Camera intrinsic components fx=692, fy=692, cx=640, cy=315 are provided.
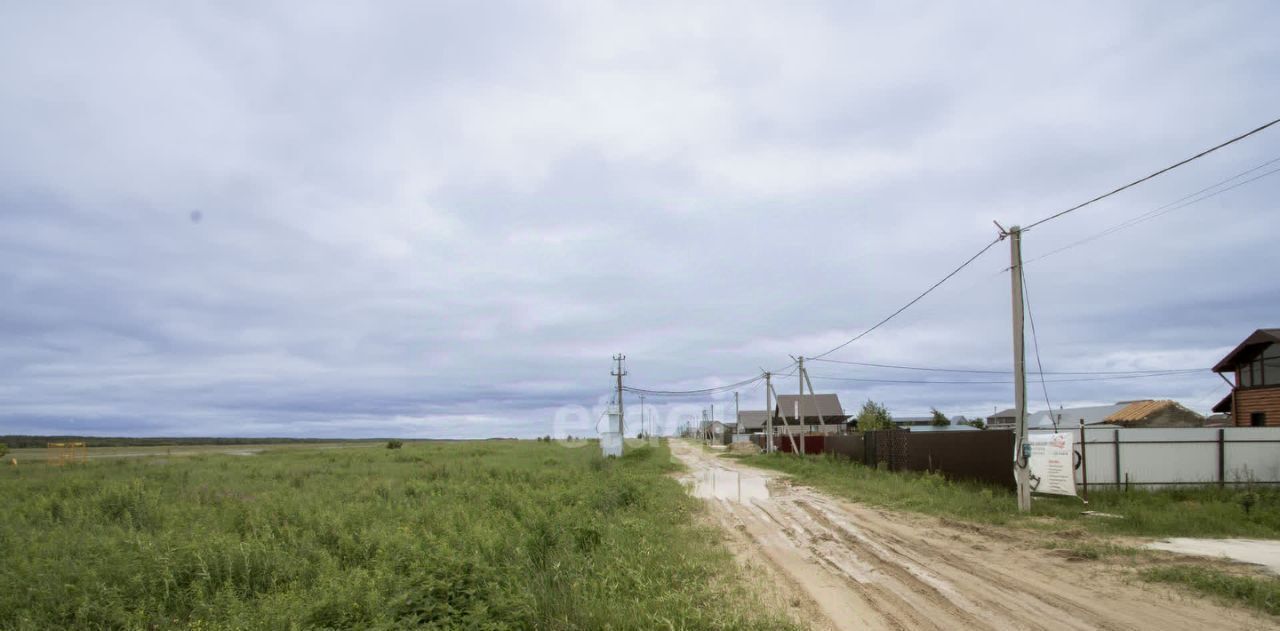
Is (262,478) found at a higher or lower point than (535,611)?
lower

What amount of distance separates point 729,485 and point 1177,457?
39.2 ft

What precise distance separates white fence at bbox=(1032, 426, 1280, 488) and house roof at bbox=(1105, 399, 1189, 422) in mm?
25380

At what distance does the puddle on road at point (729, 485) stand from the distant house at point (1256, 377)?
57.7 ft

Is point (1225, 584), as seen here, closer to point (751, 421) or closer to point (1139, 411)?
point (1139, 411)

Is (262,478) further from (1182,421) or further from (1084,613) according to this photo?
(1182,421)

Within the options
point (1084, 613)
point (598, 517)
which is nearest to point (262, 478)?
point (598, 517)

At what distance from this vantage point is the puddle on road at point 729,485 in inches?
746

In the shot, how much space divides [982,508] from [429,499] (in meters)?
12.1

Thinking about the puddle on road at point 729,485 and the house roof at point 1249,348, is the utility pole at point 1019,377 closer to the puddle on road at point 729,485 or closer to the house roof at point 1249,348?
the puddle on road at point 729,485

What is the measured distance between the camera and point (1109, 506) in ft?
Answer: 46.5

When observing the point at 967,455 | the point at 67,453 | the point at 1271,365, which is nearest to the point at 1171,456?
the point at 967,455

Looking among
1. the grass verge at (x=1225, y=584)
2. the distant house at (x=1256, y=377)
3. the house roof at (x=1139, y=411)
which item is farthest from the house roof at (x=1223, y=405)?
the grass verge at (x=1225, y=584)

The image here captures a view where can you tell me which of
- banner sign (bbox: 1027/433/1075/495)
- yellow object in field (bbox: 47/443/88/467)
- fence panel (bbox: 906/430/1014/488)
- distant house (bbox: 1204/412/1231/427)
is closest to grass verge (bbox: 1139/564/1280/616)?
banner sign (bbox: 1027/433/1075/495)

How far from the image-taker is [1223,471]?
53.3 feet
